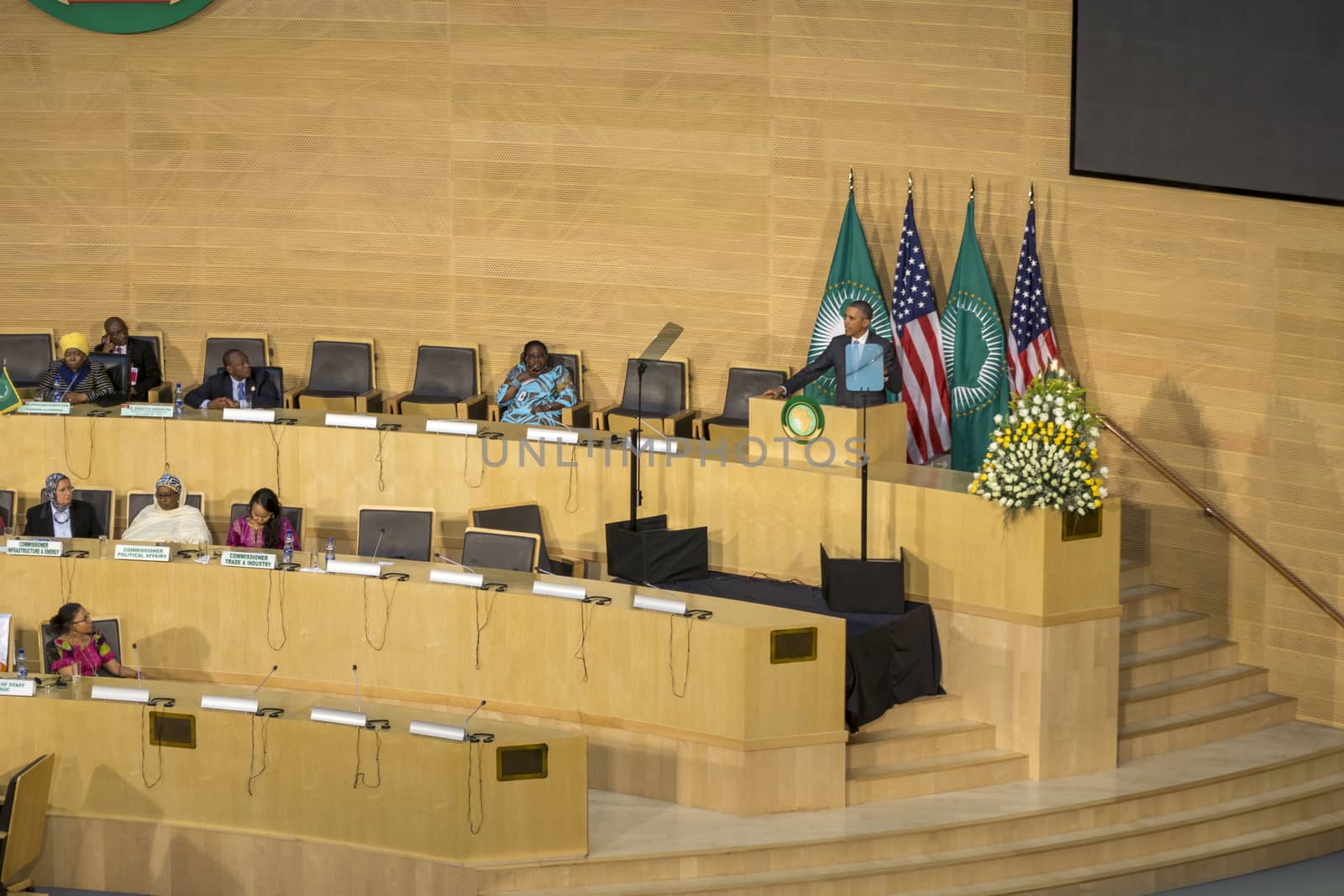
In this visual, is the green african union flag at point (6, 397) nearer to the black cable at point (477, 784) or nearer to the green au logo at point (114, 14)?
the green au logo at point (114, 14)

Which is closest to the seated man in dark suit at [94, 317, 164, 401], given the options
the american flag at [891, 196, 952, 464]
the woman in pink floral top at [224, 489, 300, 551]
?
the woman in pink floral top at [224, 489, 300, 551]

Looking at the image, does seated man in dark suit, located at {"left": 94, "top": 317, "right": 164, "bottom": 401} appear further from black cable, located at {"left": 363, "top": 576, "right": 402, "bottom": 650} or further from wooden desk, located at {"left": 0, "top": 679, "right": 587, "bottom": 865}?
wooden desk, located at {"left": 0, "top": 679, "right": 587, "bottom": 865}

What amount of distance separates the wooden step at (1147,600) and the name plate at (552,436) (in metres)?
2.84

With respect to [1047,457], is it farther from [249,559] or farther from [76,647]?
[76,647]

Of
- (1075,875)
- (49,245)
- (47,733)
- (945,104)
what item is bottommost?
(1075,875)

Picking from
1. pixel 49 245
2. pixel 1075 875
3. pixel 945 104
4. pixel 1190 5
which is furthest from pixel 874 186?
pixel 49 245

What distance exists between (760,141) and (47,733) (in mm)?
5275

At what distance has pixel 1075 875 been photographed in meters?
7.74

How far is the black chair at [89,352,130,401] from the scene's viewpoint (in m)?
11.0

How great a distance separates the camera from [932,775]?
26.5 ft

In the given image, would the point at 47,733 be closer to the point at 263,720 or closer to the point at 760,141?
the point at 263,720

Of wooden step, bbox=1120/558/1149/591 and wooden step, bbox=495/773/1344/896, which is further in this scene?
wooden step, bbox=1120/558/1149/591

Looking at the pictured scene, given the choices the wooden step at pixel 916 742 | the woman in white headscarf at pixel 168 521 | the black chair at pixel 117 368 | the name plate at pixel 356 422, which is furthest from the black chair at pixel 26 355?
the wooden step at pixel 916 742

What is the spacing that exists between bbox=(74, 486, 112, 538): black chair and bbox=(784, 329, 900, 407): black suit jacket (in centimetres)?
361
